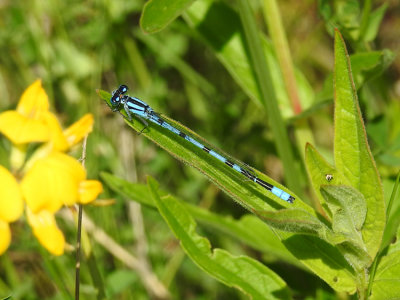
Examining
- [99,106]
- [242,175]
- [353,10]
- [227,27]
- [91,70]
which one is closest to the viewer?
[242,175]

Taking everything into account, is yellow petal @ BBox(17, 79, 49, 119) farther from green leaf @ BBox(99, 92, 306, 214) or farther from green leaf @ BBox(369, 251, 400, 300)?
green leaf @ BBox(369, 251, 400, 300)

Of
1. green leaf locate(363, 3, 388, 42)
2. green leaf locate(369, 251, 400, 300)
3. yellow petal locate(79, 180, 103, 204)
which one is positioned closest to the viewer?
yellow petal locate(79, 180, 103, 204)

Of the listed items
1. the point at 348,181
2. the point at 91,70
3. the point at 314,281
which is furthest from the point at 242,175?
the point at 91,70

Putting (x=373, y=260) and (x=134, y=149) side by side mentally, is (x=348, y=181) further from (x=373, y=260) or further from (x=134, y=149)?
(x=134, y=149)

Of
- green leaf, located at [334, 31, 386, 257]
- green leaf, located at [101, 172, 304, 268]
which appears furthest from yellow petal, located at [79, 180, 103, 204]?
green leaf, located at [334, 31, 386, 257]

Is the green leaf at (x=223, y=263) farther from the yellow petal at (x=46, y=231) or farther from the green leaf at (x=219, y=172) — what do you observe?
the yellow petal at (x=46, y=231)

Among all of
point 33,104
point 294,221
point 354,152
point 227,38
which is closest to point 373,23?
point 227,38

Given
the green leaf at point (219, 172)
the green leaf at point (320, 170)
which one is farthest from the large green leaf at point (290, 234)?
the green leaf at point (320, 170)
